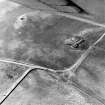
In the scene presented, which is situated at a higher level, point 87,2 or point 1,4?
point 87,2

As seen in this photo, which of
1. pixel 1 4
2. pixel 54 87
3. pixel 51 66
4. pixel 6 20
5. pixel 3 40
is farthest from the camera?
pixel 1 4

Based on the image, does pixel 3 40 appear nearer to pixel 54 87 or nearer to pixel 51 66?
pixel 51 66

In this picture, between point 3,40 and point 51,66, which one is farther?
point 3,40

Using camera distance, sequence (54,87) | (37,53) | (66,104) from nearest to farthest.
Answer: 1. (66,104)
2. (54,87)
3. (37,53)

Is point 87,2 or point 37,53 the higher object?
point 87,2

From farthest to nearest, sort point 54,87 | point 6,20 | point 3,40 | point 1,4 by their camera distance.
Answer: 1. point 1,4
2. point 6,20
3. point 3,40
4. point 54,87

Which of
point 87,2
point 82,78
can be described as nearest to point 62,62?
point 82,78

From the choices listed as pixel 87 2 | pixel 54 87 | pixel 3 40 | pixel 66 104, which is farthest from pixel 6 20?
pixel 66 104

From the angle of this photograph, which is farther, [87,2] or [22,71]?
[87,2]

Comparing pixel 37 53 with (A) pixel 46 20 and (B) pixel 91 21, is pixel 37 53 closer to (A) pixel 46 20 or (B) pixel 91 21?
(A) pixel 46 20
